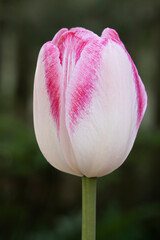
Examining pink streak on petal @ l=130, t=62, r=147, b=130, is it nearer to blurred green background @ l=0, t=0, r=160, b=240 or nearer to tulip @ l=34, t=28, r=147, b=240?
tulip @ l=34, t=28, r=147, b=240

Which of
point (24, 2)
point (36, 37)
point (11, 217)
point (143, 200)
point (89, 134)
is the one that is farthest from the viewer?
point (24, 2)

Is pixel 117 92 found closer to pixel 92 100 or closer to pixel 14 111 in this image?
pixel 92 100

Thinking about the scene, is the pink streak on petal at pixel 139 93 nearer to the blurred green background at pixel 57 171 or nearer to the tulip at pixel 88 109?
the tulip at pixel 88 109

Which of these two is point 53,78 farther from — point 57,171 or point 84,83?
point 57,171

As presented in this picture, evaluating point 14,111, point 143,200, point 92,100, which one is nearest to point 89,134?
point 92,100

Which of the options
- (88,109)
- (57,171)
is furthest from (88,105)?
(57,171)

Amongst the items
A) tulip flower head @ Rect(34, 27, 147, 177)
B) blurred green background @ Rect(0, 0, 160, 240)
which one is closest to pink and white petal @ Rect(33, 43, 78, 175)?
tulip flower head @ Rect(34, 27, 147, 177)

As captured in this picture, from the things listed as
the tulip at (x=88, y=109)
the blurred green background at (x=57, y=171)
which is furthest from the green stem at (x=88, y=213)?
the blurred green background at (x=57, y=171)
